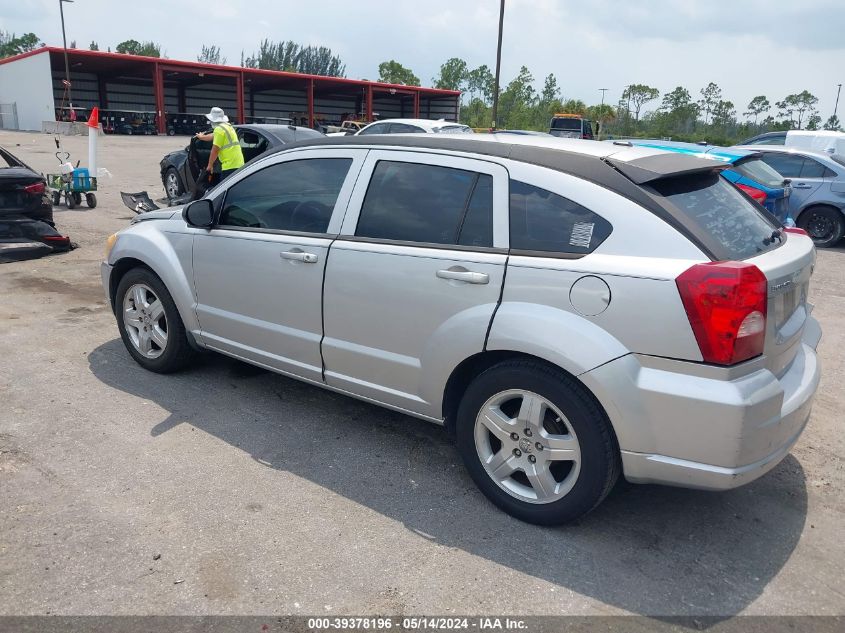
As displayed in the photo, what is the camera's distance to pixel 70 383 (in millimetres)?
4906

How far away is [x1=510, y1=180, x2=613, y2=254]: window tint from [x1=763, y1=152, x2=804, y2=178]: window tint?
10.6 metres

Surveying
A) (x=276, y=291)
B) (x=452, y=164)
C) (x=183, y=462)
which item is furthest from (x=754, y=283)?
(x=183, y=462)

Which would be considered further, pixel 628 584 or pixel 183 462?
pixel 183 462

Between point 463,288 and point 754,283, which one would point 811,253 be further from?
point 463,288

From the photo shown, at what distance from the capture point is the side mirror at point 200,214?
4.54m

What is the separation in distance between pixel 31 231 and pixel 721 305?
8.59 metres

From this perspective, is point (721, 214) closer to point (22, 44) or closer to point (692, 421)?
point (692, 421)

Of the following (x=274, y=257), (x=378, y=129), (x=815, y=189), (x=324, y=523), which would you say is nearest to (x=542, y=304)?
(x=324, y=523)

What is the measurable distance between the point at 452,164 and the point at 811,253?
73.3 inches

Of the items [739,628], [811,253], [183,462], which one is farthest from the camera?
[183,462]

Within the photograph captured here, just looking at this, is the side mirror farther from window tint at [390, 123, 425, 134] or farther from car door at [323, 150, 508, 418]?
window tint at [390, 123, 425, 134]

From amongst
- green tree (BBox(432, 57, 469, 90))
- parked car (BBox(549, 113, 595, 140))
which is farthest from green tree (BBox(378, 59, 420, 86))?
parked car (BBox(549, 113, 595, 140))

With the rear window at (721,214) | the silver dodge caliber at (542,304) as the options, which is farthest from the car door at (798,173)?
the rear window at (721,214)

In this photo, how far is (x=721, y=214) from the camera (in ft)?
10.7
